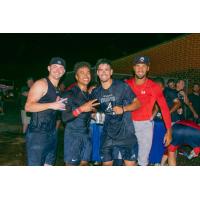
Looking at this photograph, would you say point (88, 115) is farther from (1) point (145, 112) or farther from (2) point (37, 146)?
(1) point (145, 112)

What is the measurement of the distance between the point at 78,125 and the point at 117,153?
713mm

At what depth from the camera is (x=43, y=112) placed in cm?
387

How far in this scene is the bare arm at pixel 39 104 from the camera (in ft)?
12.1

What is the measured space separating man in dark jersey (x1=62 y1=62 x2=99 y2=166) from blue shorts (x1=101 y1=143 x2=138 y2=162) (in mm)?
255

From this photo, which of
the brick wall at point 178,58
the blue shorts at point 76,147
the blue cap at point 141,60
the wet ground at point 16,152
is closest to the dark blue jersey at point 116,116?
the blue shorts at point 76,147

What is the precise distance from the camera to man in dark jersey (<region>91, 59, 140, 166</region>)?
13.0 feet

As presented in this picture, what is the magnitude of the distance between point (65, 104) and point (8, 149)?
5055 mm

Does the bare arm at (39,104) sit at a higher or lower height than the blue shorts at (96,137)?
higher

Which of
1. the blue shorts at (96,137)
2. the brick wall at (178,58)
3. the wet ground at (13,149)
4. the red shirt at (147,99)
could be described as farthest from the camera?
the brick wall at (178,58)

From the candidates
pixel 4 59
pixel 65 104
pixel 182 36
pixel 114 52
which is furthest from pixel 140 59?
pixel 4 59

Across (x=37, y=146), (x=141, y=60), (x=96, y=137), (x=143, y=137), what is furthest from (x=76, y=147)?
(x=96, y=137)

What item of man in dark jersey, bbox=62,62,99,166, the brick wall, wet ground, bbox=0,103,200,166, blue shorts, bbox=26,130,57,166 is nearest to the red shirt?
man in dark jersey, bbox=62,62,99,166

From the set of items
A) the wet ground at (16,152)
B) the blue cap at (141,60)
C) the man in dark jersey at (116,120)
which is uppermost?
the blue cap at (141,60)

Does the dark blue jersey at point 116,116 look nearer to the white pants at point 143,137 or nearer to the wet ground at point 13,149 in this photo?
the white pants at point 143,137
